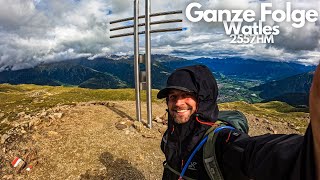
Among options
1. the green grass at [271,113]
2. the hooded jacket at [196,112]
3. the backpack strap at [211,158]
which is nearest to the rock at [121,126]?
the hooded jacket at [196,112]

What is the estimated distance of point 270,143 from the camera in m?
1.94

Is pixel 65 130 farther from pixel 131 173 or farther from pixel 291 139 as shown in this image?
pixel 291 139

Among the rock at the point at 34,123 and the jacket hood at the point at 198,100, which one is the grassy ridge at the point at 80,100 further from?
the jacket hood at the point at 198,100

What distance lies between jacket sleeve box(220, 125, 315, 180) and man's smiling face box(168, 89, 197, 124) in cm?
119

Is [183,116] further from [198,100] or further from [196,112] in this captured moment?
[198,100]

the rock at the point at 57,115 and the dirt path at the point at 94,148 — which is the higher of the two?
the rock at the point at 57,115

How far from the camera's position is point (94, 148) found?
1243cm

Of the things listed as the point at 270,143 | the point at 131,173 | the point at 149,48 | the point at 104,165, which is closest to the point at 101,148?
the point at 104,165

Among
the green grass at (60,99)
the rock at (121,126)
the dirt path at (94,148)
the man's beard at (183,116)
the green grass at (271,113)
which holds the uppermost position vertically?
the man's beard at (183,116)

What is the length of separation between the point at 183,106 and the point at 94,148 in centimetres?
951

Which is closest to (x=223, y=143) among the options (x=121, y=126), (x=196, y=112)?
(x=196, y=112)

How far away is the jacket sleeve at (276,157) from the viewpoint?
134 cm

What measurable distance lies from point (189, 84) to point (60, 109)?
14.9 metres

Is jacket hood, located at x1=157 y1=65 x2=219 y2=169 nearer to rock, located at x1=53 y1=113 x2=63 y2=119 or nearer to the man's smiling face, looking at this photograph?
the man's smiling face
